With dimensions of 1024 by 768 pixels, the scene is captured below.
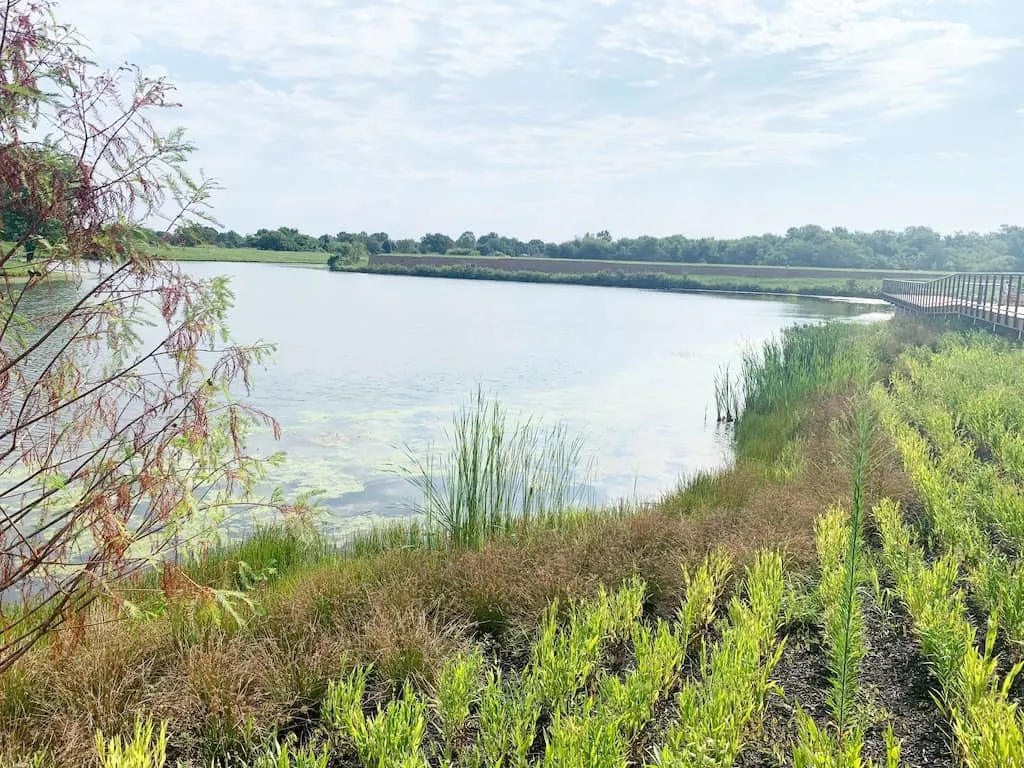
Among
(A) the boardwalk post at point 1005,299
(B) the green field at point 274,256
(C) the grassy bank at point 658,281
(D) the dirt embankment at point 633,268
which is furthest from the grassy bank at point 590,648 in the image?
(D) the dirt embankment at point 633,268

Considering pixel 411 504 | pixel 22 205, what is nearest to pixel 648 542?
pixel 411 504

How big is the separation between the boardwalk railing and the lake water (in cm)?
605

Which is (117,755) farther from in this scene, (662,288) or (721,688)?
(662,288)

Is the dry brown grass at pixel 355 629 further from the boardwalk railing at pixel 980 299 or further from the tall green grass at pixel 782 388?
the boardwalk railing at pixel 980 299

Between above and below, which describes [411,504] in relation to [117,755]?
below

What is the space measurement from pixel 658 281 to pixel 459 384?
207 feet

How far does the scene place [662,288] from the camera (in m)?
76.5

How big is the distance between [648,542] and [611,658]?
1.76m

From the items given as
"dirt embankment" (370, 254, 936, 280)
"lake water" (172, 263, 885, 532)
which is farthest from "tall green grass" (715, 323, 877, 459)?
"dirt embankment" (370, 254, 936, 280)

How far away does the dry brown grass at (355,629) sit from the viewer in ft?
10.9

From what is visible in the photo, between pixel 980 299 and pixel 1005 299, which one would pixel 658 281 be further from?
pixel 1005 299

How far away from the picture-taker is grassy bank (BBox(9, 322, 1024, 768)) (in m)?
3.13

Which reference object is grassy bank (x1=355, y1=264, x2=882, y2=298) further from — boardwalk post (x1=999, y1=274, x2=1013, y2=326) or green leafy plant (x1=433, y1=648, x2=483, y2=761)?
green leafy plant (x1=433, y1=648, x2=483, y2=761)

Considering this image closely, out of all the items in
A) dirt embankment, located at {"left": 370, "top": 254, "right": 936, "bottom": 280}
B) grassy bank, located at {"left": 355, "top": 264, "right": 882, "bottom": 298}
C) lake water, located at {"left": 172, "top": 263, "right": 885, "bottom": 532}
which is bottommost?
lake water, located at {"left": 172, "top": 263, "right": 885, "bottom": 532}
